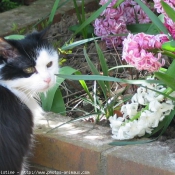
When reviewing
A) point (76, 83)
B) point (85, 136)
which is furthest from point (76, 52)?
point (85, 136)

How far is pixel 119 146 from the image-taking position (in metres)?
2.53

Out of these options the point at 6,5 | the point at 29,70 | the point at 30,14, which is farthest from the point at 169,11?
the point at 6,5

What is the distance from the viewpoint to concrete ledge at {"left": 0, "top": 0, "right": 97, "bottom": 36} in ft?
14.2

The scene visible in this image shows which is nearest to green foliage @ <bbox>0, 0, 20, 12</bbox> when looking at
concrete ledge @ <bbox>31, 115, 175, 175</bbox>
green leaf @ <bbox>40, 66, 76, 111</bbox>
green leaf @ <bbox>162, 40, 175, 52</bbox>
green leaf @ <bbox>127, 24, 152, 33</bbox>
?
green leaf @ <bbox>127, 24, 152, 33</bbox>

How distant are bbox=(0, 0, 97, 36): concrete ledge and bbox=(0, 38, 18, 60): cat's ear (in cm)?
156

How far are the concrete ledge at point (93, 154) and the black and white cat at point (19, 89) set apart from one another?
127mm

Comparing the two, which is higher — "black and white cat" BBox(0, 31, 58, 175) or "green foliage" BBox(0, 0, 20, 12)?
"green foliage" BBox(0, 0, 20, 12)

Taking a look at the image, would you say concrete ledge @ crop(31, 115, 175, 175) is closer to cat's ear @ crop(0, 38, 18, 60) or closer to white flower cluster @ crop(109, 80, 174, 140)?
white flower cluster @ crop(109, 80, 174, 140)

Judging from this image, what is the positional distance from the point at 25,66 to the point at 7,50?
0.12 metres

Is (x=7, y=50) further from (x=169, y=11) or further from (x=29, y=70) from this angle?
(x=169, y=11)

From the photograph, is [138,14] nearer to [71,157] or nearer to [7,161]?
[71,157]

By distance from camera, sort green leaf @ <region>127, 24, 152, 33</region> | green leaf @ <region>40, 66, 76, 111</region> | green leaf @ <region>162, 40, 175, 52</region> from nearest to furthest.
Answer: green leaf @ <region>162, 40, 175, 52</region> → green leaf @ <region>40, 66, 76, 111</region> → green leaf @ <region>127, 24, 152, 33</region>

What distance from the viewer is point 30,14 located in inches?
184

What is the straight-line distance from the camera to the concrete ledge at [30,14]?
432cm
